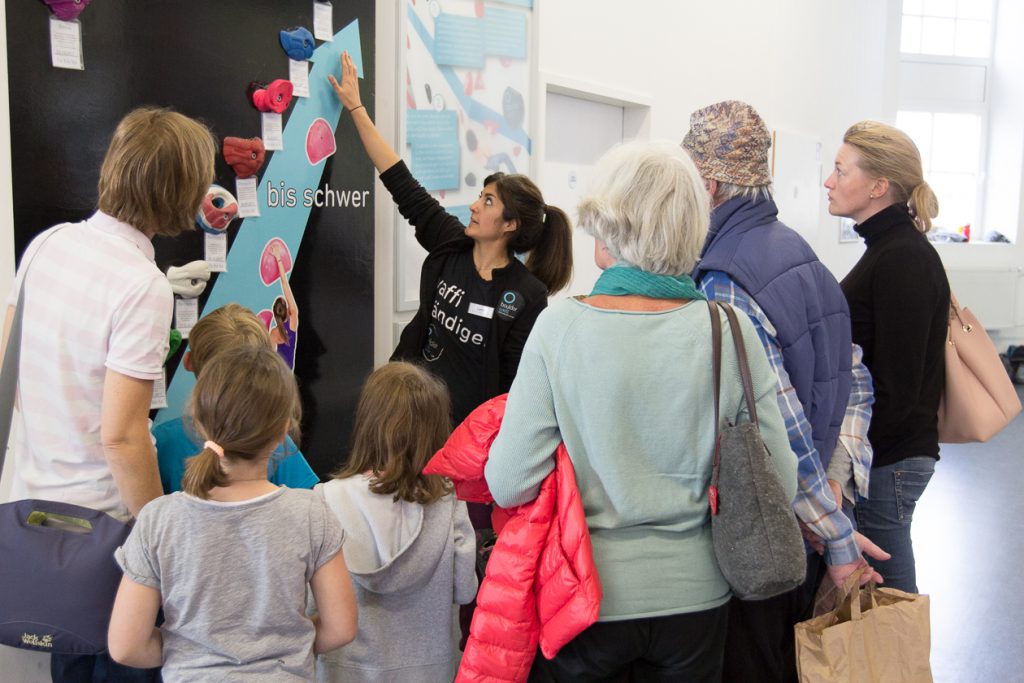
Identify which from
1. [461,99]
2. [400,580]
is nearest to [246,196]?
[461,99]

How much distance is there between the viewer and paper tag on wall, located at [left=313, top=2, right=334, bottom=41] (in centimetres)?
265

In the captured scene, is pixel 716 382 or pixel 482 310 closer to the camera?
pixel 716 382

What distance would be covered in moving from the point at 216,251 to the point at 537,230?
91 cm

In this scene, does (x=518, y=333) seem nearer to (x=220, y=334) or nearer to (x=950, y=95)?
(x=220, y=334)

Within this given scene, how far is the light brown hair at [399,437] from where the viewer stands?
1.87 metres

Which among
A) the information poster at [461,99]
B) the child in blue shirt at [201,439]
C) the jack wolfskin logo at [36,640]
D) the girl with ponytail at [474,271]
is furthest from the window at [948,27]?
the jack wolfskin logo at [36,640]

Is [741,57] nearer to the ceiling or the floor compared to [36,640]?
nearer to the ceiling

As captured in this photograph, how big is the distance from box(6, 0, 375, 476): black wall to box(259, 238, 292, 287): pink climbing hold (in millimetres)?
66

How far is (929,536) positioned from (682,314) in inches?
152

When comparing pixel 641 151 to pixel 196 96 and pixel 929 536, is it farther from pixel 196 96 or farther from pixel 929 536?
pixel 929 536

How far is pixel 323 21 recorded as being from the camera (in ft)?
8.77

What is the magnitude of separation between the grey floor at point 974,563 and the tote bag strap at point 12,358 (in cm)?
299

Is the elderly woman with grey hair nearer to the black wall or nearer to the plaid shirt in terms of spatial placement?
the plaid shirt

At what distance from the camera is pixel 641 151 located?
159 centimetres
